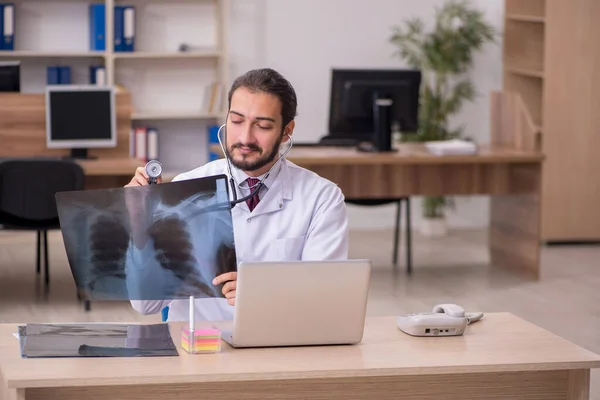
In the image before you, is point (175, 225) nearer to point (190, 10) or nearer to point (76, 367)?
point (76, 367)

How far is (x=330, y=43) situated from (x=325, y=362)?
18.9 feet

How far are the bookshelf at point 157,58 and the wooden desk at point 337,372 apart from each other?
510 centimetres

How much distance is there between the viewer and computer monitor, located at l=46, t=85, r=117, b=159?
19.4 feet

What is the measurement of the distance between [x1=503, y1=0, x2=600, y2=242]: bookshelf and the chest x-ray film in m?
5.16

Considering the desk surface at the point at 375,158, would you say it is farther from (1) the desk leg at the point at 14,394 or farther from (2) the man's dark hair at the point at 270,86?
(1) the desk leg at the point at 14,394

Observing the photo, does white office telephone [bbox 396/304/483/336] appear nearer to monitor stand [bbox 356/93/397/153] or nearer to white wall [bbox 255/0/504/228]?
monitor stand [bbox 356/93/397/153]

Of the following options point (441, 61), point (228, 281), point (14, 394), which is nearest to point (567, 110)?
point (441, 61)

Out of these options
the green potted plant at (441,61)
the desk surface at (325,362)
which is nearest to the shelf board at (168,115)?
the green potted plant at (441,61)

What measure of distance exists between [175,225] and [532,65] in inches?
222

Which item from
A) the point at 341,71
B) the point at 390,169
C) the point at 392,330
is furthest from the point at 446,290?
the point at 392,330

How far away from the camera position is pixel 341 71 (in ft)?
19.3

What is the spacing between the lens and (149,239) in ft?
7.29

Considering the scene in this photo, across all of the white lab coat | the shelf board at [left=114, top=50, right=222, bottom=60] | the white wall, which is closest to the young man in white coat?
the white lab coat

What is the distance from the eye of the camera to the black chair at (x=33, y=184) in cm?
520
